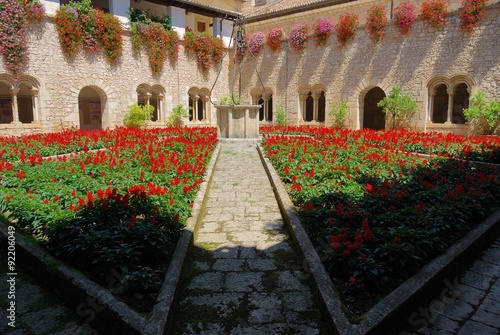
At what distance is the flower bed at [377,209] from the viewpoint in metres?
2.71

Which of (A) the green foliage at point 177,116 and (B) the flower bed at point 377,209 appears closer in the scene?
(B) the flower bed at point 377,209

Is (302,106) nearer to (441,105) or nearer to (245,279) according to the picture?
(441,105)

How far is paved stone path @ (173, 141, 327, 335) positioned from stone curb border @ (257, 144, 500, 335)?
16 centimetres

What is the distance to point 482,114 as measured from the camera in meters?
11.9

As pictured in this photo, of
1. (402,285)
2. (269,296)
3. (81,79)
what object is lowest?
(269,296)

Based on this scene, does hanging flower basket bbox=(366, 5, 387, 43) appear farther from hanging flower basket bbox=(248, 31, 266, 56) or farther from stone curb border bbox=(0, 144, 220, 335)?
stone curb border bbox=(0, 144, 220, 335)

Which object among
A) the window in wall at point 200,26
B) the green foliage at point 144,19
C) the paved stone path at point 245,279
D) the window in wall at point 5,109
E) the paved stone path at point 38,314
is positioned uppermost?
the window in wall at point 200,26

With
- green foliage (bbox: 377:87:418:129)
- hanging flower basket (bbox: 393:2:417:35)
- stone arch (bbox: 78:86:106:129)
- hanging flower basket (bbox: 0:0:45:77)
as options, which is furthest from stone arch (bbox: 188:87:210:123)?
hanging flower basket (bbox: 393:2:417:35)

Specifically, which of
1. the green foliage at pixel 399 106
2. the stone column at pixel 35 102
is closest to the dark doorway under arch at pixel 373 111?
the green foliage at pixel 399 106

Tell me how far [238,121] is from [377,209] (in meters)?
7.85

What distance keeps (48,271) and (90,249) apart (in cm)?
40

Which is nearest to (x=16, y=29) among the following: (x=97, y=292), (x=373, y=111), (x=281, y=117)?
(x=281, y=117)

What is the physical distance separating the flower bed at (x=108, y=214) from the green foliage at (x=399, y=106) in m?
10.1

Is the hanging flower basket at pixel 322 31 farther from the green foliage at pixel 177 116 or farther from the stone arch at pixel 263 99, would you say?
the green foliage at pixel 177 116
